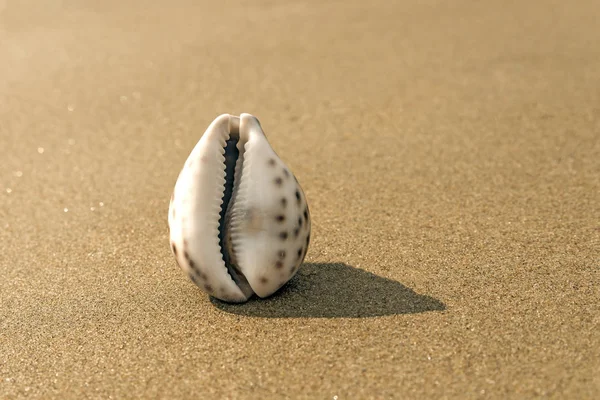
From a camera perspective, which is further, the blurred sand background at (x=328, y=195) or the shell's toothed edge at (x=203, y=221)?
the shell's toothed edge at (x=203, y=221)

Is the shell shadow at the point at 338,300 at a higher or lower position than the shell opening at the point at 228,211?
lower

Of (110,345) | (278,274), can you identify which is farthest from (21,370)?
(278,274)

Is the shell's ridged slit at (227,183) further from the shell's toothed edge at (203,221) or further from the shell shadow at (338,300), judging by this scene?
the shell shadow at (338,300)

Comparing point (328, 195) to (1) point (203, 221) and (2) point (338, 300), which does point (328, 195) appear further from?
(1) point (203, 221)

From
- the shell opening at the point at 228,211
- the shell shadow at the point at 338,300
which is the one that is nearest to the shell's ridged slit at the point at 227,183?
the shell opening at the point at 228,211

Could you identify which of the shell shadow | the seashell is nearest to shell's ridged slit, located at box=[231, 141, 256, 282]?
the seashell

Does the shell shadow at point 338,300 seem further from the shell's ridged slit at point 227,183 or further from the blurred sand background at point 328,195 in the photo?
the shell's ridged slit at point 227,183

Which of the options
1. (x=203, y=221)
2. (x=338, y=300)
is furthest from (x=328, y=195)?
(x=203, y=221)

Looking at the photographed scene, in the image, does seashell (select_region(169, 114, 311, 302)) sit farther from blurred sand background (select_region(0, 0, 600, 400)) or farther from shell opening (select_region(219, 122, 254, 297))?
blurred sand background (select_region(0, 0, 600, 400))
